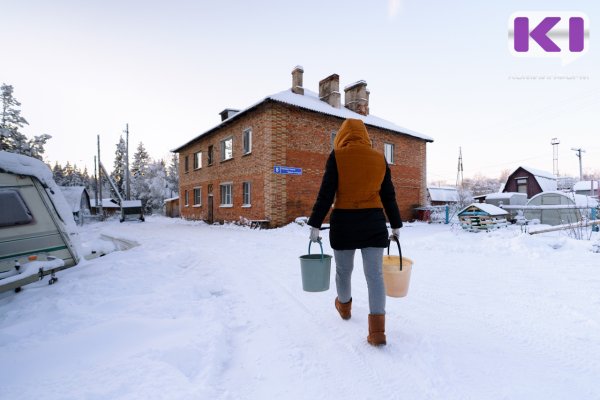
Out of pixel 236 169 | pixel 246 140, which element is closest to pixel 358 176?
pixel 246 140

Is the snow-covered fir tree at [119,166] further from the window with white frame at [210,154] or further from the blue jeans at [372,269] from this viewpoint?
the blue jeans at [372,269]

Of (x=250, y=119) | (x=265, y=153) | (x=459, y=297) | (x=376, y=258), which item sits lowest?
(x=459, y=297)

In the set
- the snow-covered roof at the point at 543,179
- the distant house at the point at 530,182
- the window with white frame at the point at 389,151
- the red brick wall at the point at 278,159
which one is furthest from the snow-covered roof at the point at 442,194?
the red brick wall at the point at 278,159

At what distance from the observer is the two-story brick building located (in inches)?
556

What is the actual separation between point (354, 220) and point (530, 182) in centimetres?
3497

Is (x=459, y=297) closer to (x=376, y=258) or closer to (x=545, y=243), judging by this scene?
(x=376, y=258)

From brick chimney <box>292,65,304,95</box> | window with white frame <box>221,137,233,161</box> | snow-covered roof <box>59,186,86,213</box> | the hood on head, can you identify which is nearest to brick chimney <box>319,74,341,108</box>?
brick chimney <box>292,65,304,95</box>

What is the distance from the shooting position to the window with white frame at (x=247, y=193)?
15469mm

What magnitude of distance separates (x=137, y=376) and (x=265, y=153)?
1277 centimetres

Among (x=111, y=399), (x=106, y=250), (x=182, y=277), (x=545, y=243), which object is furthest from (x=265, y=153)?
(x=111, y=399)

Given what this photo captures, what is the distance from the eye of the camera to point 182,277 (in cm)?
476

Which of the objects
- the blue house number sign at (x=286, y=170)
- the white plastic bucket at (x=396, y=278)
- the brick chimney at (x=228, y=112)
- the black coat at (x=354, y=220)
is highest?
the brick chimney at (x=228, y=112)

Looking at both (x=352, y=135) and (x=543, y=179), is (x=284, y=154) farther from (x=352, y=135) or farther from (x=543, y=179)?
(x=543, y=179)

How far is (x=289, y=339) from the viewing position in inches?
102
